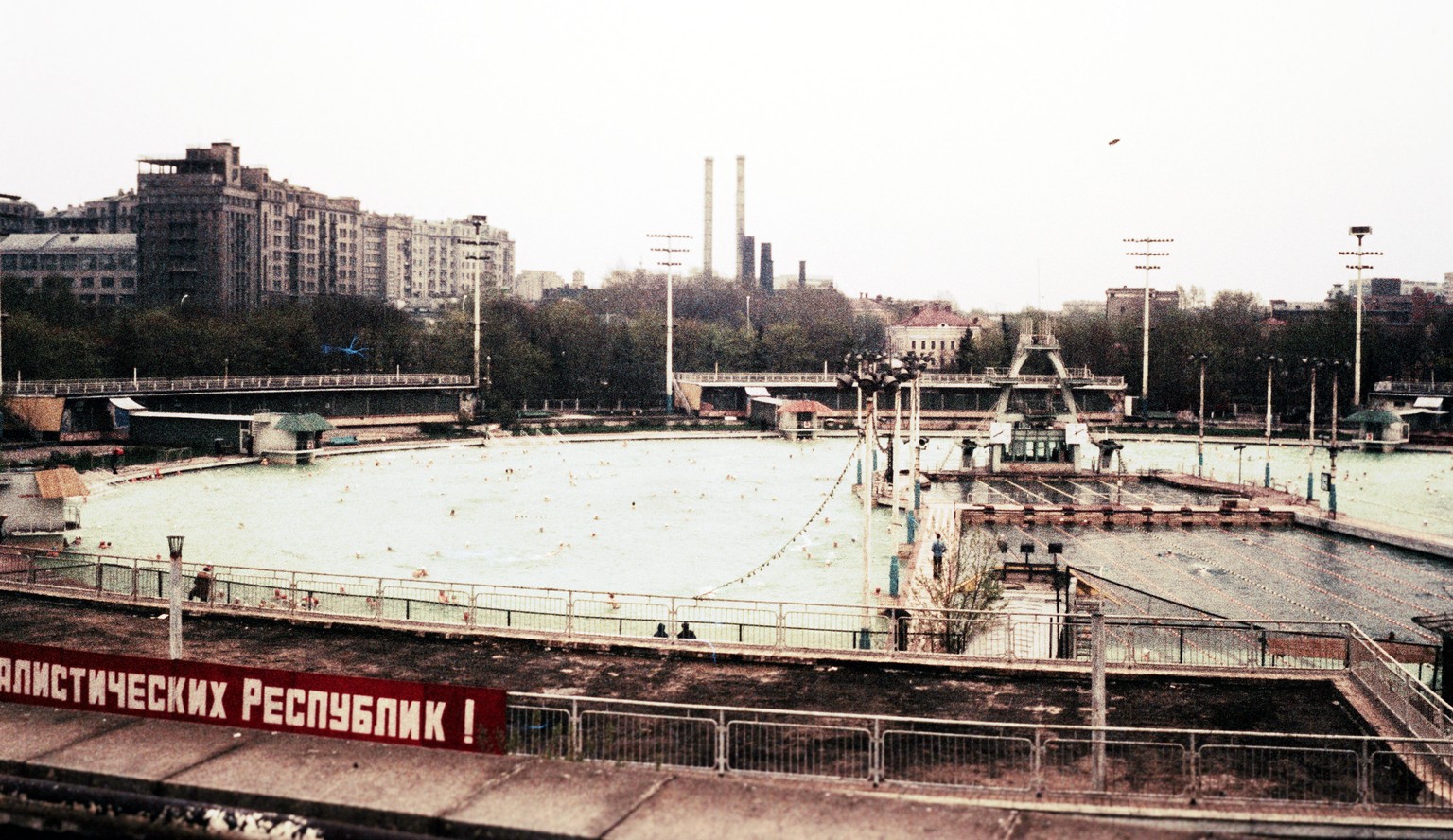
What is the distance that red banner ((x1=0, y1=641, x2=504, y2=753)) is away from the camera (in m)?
15.3

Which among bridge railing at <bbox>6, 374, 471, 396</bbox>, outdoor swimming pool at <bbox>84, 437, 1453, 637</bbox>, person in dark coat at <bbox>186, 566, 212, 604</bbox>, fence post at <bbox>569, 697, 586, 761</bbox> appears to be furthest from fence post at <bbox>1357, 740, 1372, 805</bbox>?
bridge railing at <bbox>6, 374, 471, 396</bbox>

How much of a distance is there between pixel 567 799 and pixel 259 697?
4849 millimetres

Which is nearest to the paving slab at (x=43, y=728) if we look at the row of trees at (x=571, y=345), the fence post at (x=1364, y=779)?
the fence post at (x=1364, y=779)

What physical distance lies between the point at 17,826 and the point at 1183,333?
461 ft

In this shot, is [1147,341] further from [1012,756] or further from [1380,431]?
[1012,756]

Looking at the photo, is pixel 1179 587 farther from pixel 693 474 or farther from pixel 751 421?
pixel 751 421

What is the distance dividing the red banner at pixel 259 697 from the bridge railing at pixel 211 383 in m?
75.6

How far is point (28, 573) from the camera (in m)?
27.9

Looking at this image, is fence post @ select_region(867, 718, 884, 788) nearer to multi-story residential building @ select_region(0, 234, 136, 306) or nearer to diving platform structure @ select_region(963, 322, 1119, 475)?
diving platform structure @ select_region(963, 322, 1119, 475)

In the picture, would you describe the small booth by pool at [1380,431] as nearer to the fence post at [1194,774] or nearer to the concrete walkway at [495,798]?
the fence post at [1194,774]

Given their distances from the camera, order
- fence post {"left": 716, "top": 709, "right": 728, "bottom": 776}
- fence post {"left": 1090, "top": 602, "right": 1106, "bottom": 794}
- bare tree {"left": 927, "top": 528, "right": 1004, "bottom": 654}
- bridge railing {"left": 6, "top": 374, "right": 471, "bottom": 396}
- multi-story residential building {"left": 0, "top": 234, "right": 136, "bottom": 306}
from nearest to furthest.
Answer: fence post {"left": 1090, "top": 602, "right": 1106, "bottom": 794}
fence post {"left": 716, "top": 709, "right": 728, "bottom": 776}
bare tree {"left": 927, "top": 528, "right": 1004, "bottom": 654}
bridge railing {"left": 6, "top": 374, "right": 471, "bottom": 396}
multi-story residential building {"left": 0, "top": 234, "right": 136, "bottom": 306}

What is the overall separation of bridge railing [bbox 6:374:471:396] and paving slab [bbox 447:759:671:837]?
267 feet

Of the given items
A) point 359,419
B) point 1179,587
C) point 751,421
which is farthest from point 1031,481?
point 359,419

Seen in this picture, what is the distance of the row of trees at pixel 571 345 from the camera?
109000 millimetres
